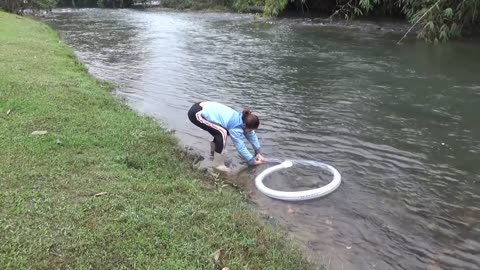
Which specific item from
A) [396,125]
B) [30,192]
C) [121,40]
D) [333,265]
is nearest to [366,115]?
[396,125]

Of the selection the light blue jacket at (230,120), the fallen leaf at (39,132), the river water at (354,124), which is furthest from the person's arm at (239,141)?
the fallen leaf at (39,132)

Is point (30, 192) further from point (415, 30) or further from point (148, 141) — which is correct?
point (415, 30)

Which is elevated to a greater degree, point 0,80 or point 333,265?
point 0,80

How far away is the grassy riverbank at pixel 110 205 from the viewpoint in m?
4.36

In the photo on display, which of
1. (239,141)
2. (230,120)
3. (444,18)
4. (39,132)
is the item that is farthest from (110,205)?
(444,18)

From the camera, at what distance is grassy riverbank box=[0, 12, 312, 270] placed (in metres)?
4.36

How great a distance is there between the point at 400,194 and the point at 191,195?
11.0ft

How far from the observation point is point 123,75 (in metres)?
16.3

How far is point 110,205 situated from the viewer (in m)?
5.20

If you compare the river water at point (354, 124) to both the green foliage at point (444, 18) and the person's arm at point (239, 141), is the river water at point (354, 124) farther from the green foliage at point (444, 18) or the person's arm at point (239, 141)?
the green foliage at point (444, 18)

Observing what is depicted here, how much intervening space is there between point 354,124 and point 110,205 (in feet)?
22.7

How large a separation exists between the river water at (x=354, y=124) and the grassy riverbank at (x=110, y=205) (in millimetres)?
1038

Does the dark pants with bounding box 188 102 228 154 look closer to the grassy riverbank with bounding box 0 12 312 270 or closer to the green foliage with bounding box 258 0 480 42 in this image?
the grassy riverbank with bounding box 0 12 312 270

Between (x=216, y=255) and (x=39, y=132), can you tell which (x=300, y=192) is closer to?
(x=216, y=255)
